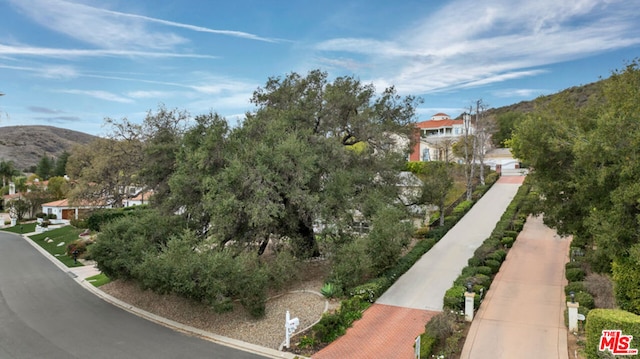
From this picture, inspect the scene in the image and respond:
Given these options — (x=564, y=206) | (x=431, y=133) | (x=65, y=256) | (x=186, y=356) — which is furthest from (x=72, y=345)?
(x=431, y=133)

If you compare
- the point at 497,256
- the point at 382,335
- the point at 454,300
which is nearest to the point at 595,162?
the point at 454,300

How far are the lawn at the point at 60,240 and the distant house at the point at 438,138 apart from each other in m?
34.8

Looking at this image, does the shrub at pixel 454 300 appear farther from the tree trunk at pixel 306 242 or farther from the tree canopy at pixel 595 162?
the tree trunk at pixel 306 242

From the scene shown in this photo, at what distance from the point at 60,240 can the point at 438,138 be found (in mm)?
46460

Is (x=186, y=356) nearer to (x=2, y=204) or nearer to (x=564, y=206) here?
(x=564, y=206)

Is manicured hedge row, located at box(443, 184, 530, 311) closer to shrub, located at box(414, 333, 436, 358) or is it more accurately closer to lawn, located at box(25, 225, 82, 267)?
shrub, located at box(414, 333, 436, 358)

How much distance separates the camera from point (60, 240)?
131 ft

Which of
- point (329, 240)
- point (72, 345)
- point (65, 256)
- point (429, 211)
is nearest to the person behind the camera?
point (72, 345)

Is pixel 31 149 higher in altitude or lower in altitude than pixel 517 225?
higher

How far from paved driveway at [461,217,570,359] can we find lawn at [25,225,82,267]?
26.7m

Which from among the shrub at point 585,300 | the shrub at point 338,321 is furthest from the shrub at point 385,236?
the shrub at point 585,300

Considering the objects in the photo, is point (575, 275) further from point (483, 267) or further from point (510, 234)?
point (510, 234)

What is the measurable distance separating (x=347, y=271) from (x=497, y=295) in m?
5.85

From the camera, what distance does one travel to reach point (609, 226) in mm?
12344
